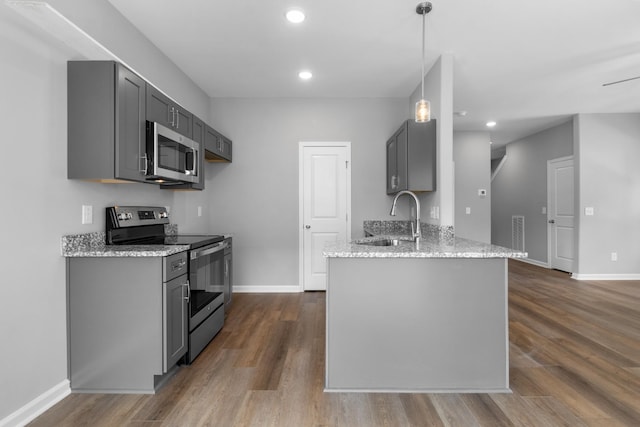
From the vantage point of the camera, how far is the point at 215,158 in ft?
13.2

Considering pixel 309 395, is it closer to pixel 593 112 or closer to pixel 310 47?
pixel 310 47

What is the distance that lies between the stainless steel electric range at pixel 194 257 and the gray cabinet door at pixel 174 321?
8 cm

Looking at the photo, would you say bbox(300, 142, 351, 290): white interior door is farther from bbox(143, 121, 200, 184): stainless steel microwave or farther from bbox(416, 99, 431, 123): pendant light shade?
bbox(416, 99, 431, 123): pendant light shade

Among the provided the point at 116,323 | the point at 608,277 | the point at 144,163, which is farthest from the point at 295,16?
the point at 608,277

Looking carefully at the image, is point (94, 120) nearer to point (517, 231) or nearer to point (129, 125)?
point (129, 125)

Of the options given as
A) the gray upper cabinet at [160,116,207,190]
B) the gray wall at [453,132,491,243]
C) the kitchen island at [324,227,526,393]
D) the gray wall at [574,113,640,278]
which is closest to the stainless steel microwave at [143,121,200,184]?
the gray upper cabinet at [160,116,207,190]

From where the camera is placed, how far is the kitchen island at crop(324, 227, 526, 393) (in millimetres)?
→ 2000

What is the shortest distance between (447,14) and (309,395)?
9.49 ft

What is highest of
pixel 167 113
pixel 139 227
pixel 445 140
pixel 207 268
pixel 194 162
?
pixel 167 113

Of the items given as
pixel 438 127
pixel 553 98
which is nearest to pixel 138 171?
pixel 438 127

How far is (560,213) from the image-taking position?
226 inches

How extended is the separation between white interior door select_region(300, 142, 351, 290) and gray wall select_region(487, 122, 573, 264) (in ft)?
13.8

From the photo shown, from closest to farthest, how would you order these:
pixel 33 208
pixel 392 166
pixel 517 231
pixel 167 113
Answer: pixel 33 208
pixel 167 113
pixel 392 166
pixel 517 231

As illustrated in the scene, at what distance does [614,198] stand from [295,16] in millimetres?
5686
